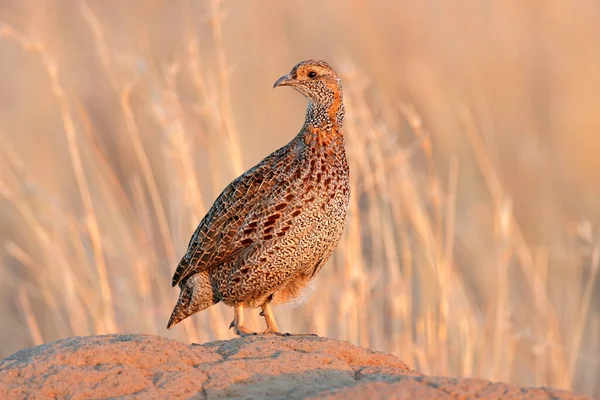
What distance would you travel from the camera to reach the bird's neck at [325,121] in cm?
560

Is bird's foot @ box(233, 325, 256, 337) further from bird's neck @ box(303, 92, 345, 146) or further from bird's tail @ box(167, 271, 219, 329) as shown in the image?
bird's neck @ box(303, 92, 345, 146)

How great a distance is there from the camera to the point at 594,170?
10.2 metres

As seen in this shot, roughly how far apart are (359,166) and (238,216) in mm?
1298

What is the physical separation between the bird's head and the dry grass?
1.60 ft

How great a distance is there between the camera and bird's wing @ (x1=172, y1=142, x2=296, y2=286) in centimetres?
549

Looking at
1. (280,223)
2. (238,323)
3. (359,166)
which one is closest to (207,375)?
(280,223)

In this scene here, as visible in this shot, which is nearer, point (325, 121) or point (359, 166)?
point (325, 121)

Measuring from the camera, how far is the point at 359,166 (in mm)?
6664

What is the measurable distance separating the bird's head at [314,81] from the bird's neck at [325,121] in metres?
0.02

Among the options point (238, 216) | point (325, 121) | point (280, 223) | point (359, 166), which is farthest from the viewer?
point (359, 166)

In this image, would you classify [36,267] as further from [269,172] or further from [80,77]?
[80,77]

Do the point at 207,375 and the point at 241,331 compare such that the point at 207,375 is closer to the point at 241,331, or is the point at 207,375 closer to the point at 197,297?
the point at 241,331

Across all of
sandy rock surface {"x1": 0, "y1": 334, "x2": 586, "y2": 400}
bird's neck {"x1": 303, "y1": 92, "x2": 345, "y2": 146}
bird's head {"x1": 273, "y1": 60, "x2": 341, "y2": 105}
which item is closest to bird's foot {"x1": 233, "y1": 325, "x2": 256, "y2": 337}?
bird's neck {"x1": 303, "y1": 92, "x2": 345, "y2": 146}

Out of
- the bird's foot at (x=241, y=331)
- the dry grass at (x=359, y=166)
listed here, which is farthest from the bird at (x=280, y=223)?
the dry grass at (x=359, y=166)
